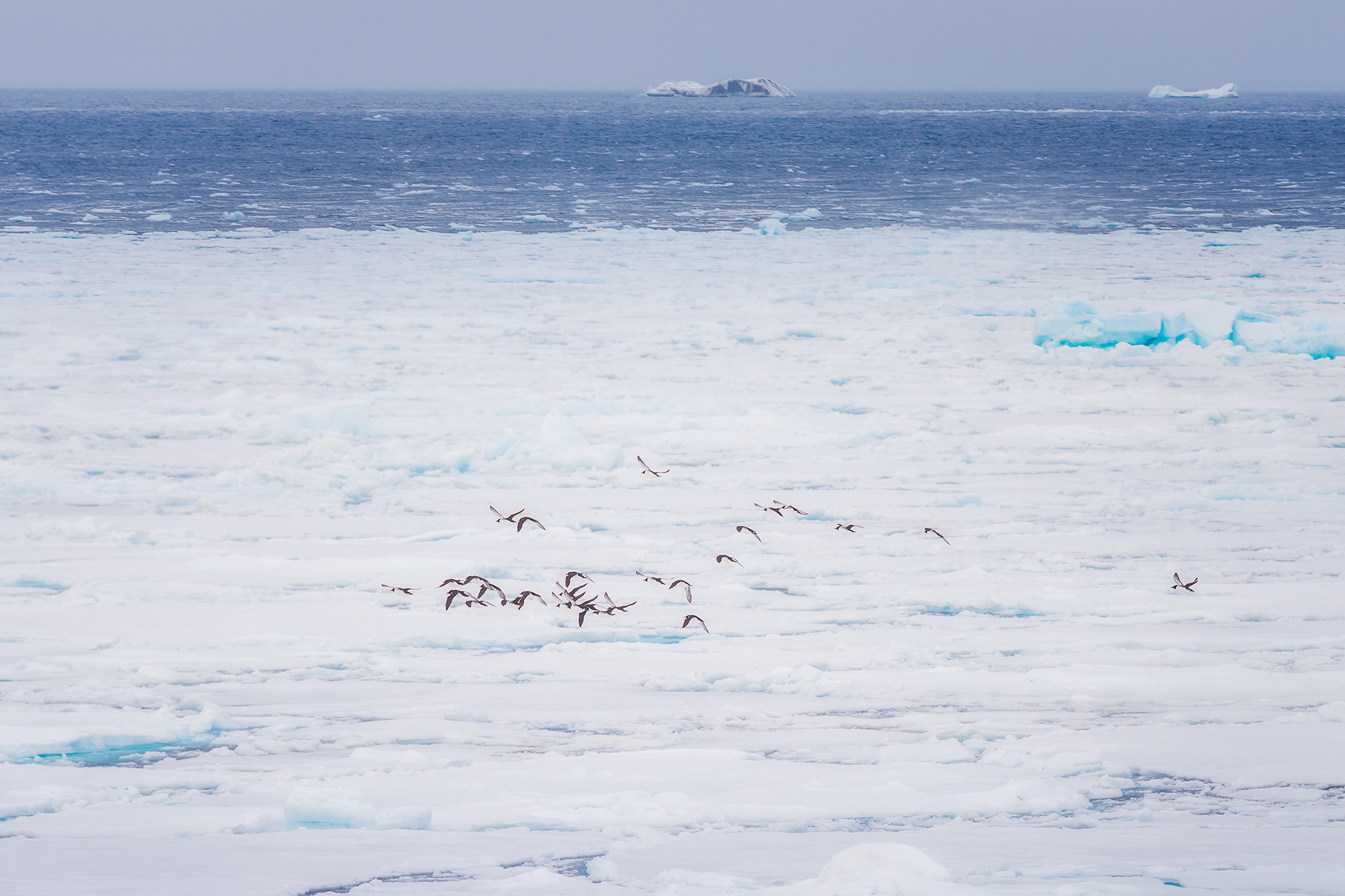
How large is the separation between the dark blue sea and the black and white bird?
1479 centimetres

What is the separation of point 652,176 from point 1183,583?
92.8 feet

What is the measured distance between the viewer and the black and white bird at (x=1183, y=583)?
400cm

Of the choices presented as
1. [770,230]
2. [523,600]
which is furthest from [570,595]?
[770,230]

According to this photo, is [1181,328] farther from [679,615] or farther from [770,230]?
[770,230]

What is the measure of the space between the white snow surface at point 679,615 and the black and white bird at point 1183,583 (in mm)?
58

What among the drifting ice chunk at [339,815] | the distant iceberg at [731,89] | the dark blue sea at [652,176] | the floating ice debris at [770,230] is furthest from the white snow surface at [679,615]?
the distant iceberg at [731,89]

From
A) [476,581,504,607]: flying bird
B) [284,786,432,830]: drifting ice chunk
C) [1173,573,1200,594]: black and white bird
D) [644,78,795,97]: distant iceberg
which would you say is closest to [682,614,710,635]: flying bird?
[476,581,504,607]: flying bird

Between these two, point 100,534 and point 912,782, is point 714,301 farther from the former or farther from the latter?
point 912,782

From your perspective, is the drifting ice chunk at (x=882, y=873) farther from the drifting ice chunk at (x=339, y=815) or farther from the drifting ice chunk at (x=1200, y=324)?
the drifting ice chunk at (x=1200, y=324)

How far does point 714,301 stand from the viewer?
1073 centimetres

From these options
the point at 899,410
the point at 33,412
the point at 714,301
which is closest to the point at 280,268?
the point at 714,301

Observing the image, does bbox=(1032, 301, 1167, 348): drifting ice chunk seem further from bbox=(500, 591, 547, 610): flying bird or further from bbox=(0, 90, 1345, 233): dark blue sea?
bbox=(0, 90, 1345, 233): dark blue sea

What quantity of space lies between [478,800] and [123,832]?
0.79m

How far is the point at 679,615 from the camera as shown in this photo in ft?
12.6
